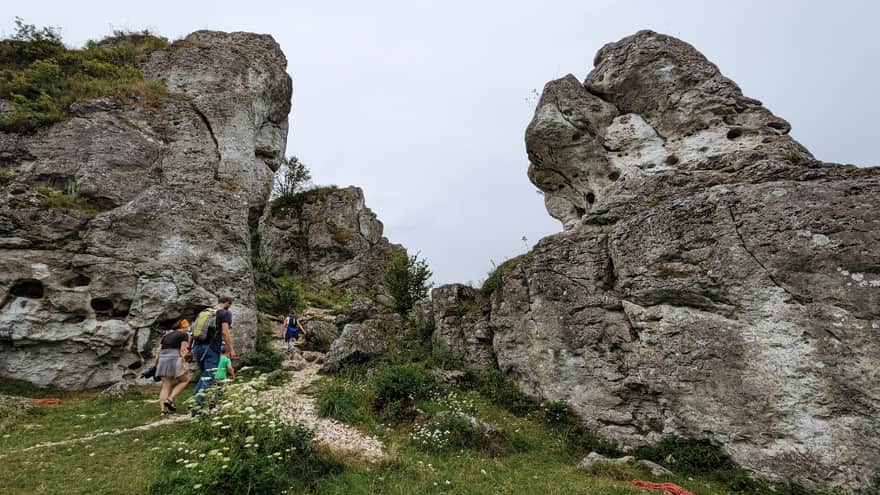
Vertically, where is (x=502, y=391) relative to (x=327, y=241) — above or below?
below

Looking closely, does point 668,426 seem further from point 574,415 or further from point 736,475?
point 574,415

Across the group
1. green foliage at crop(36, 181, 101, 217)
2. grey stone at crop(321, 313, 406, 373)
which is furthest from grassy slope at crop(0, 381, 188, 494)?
green foliage at crop(36, 181, 101, 217)

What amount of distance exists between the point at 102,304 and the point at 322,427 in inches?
431

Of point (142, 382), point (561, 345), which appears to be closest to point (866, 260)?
point (561, 345)

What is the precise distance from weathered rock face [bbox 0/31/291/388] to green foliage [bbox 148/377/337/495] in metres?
10.2

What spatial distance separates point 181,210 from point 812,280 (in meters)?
21.8

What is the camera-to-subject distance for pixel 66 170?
1753 centimetres

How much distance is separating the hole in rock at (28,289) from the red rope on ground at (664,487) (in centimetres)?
1945

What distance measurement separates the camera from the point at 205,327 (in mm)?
10344

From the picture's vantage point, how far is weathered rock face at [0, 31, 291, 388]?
44.6 ft

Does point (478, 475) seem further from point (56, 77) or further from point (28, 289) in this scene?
point (56, 77)

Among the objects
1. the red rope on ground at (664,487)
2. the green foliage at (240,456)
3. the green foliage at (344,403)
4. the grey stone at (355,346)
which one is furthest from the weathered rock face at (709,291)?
the green foliage at (240,456)

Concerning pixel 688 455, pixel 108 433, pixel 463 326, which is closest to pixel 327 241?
pixel 463 326

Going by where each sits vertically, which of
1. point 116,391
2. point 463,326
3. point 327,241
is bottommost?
point 116,391
